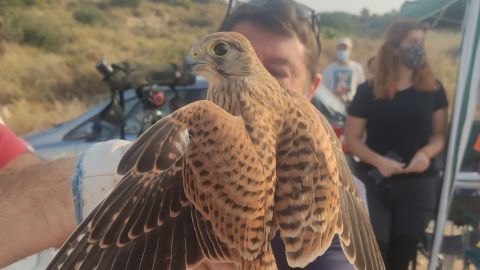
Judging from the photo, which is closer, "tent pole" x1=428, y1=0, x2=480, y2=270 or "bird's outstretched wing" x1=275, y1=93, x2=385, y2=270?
"bird's outstretched wing" x1=275, y1=93, x2=385, y2=270

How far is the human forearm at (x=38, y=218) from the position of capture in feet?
3.36

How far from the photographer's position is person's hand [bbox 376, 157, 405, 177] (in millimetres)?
2811

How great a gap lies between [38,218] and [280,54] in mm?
780

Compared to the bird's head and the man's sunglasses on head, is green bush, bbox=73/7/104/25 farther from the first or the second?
the bird's head

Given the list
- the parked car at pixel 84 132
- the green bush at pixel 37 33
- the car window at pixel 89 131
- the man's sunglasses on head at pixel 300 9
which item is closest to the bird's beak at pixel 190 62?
the man's sunglasses on head at pixel 300 9

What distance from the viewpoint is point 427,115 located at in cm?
288

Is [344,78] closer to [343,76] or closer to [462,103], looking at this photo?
[343,76]

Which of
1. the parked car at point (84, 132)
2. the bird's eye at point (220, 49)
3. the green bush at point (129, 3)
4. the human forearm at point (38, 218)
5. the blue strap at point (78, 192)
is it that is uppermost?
the green bush at point (129, 3)

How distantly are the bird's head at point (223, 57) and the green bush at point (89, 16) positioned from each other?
2291 centimetres

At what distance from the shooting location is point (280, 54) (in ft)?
4.54

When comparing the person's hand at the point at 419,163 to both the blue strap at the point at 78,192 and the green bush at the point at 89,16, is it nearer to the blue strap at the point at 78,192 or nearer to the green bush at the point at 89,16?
the blue strap at the point at 78,192

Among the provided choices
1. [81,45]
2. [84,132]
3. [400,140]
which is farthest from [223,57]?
[81,45]

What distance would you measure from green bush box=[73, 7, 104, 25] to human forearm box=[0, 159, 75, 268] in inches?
894

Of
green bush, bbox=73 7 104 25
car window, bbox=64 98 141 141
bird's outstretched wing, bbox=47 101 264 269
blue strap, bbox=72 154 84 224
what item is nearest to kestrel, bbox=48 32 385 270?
bird's outstretched wing, bbox=47 101 264 269
